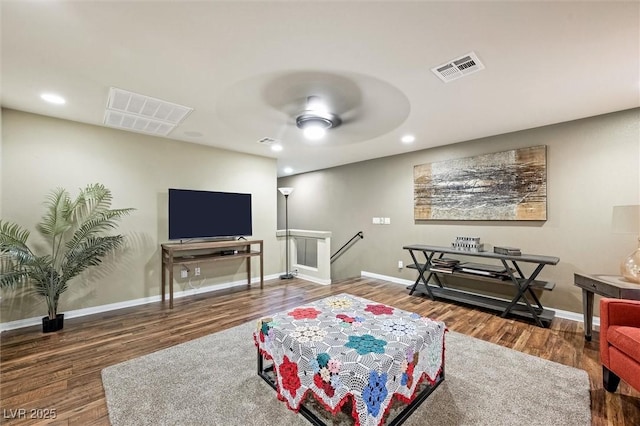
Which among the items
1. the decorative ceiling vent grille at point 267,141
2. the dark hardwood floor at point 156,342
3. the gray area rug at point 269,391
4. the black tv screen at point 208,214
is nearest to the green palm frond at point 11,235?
the dark hardwood floor at point 156,342

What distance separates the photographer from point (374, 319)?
2012 millimetres

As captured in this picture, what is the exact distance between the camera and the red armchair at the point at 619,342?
169 centimetres

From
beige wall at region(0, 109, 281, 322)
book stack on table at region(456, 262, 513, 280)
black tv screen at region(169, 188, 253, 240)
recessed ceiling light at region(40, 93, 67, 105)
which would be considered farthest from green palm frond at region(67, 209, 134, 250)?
book stack on table at region(456, 262, 513, 280)

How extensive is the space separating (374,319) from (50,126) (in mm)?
4265

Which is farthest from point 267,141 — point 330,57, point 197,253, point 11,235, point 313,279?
point 11,235

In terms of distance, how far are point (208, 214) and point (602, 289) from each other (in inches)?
189

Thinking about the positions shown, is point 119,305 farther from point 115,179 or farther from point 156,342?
point 115,179

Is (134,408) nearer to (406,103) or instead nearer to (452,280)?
(406,103)

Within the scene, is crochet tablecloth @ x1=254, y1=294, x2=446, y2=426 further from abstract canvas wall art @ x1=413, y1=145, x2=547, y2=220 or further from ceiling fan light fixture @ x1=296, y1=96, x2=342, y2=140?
abstract canvas wall art @ x1=413, y1=145, x2=547, y2=220

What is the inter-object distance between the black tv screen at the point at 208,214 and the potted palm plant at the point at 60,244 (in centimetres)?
62

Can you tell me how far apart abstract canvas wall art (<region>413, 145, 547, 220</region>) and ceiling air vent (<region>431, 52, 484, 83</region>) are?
2.07 metres

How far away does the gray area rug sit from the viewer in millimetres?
1652

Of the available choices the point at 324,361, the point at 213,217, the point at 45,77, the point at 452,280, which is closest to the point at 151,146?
the point at 213,217

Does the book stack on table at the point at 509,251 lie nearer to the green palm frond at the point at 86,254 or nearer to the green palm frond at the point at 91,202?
the green palm frond at the point at 86,254
